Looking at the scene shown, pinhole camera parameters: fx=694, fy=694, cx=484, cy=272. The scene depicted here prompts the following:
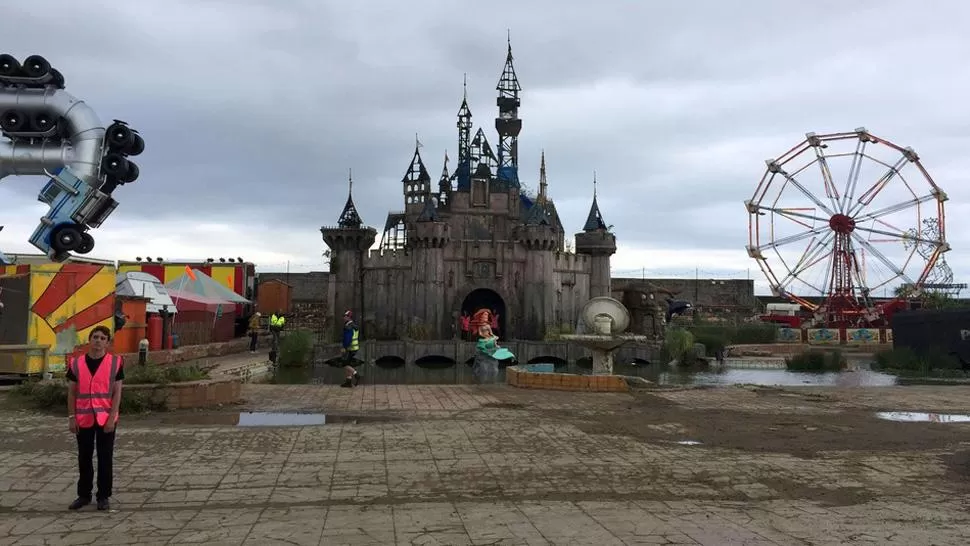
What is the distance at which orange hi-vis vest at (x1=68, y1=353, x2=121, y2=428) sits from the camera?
544 cm

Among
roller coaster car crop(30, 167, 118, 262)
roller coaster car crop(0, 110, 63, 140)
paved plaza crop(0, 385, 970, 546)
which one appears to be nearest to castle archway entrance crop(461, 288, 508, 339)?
roller coaster car crop(30, 167, 118, 262)

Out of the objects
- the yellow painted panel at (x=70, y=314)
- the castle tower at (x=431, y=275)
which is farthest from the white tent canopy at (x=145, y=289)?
the castle tower at (x=431, y=275)

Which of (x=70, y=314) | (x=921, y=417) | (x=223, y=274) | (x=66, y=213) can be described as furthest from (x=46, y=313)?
(x=223, y=274)

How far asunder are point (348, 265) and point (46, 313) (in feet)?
90.7

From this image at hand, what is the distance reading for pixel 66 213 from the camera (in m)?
17.6

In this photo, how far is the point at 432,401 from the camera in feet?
39.4

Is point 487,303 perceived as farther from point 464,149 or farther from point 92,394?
point 92,394

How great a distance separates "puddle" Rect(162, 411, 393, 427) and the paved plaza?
0.06m

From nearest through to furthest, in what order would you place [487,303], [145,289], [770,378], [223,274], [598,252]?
[145,289] < [770,378] < [223,274] < [487,303] < [598,252]

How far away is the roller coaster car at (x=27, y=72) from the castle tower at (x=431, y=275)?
23587mm

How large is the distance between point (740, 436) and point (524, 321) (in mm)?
30846

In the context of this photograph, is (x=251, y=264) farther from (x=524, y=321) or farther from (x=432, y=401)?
(x=432, y=401)

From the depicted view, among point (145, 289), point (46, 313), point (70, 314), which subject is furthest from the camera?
point (145, 289)

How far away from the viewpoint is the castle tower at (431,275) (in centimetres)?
3953
